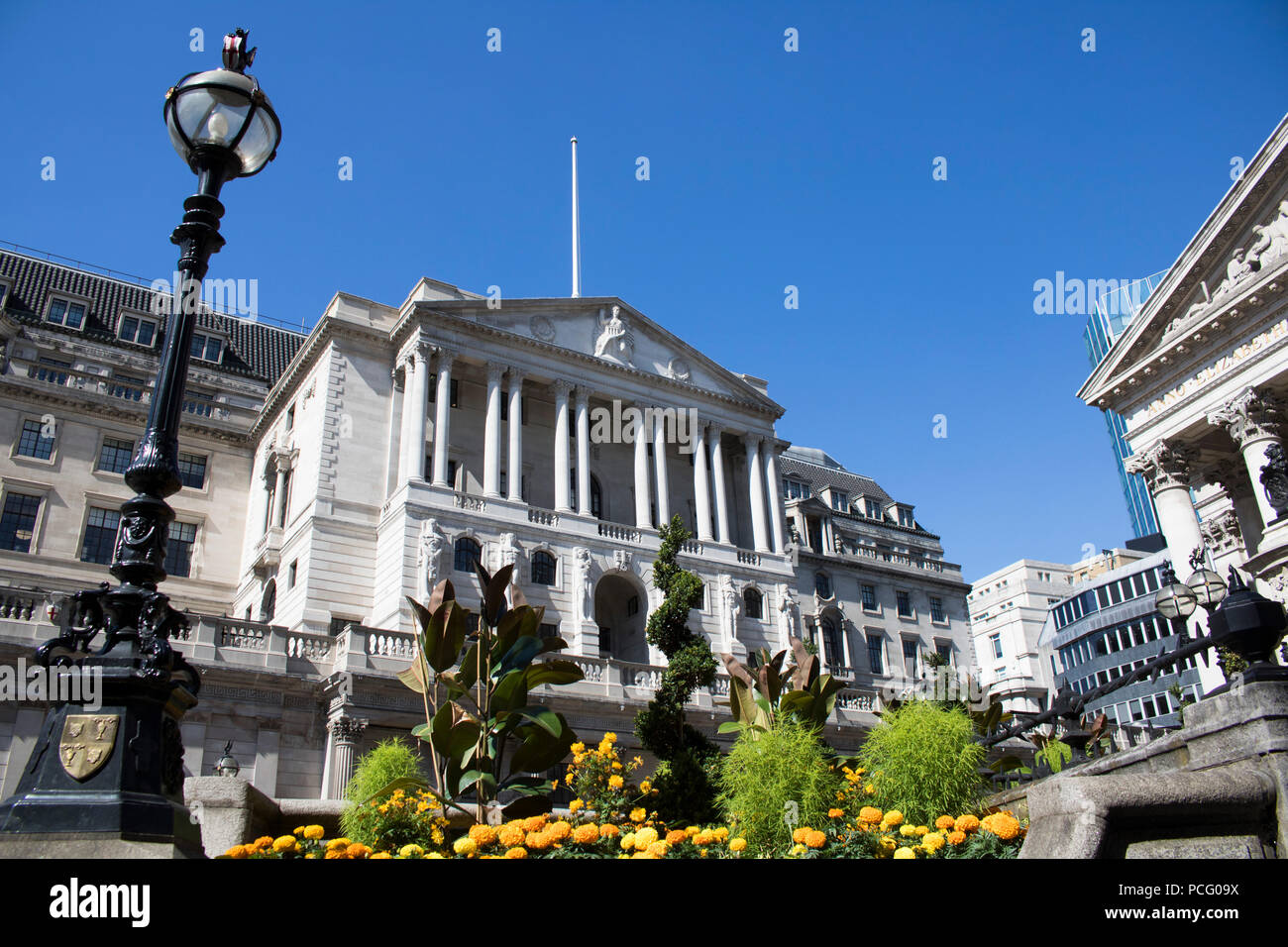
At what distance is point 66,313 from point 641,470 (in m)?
33.9

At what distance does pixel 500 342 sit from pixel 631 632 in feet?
51.9

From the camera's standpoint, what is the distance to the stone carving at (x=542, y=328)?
47375 mm

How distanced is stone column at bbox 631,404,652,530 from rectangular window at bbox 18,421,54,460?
28999mm

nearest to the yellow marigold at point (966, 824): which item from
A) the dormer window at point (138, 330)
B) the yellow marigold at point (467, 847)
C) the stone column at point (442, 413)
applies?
the yellow marigold at point (467, 847)

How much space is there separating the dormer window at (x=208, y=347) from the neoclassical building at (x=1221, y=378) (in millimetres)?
47551

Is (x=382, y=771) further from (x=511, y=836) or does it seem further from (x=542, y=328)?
(x=542, y=328)

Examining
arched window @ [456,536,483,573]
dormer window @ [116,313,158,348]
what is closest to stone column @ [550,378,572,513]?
arched window @ [456,536,483,573]

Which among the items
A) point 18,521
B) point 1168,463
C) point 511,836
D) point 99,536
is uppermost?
point 18,521

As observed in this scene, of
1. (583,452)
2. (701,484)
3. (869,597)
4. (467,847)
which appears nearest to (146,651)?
(467,847)

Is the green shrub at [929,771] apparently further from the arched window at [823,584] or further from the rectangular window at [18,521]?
the arched window at [823,584]

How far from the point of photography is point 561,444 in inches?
1807

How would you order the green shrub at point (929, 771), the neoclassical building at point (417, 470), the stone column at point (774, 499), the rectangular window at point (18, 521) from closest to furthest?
1. the green shrub at point (929, 771)
2. the neoclassical building at point (417, 470)
3. the rectangular window at point (18, 521)
4. the stone column at point (774, 499)

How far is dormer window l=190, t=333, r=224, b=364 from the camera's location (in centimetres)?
5512
